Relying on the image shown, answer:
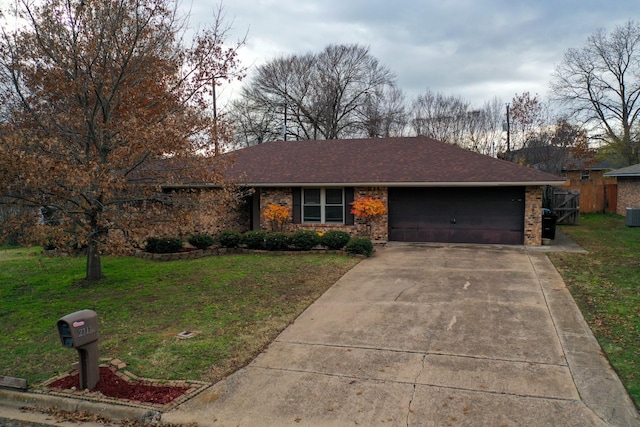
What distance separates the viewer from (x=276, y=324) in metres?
7.34

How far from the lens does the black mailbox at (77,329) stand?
15.9 ft

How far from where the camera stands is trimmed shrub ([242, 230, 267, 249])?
14867 mm

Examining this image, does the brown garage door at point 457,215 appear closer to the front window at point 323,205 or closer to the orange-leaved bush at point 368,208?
the orange-leaved bush at point 368,208

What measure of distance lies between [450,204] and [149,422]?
13.1 meters

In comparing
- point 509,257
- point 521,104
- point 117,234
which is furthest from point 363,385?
point 521,104

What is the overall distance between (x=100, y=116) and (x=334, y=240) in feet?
24.1

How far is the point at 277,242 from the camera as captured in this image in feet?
47.8

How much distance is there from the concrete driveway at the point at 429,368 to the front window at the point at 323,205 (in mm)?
7612

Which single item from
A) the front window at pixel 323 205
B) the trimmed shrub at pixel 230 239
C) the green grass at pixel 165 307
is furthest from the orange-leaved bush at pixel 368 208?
the trimmed shrub at pixel 230 239

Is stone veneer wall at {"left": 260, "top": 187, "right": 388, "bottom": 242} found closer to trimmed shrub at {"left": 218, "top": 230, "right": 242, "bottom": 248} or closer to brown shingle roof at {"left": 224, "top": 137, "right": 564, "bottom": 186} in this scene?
brown shingle roof at {"left": 224, "top": 137, "right": 564, "bottom": 186}

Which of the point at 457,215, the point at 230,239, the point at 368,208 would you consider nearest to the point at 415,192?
the point at 457,215

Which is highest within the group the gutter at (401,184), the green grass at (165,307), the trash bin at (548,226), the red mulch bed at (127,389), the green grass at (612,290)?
the gutter at (401,184)

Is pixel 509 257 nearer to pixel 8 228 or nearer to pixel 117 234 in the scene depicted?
pixel 117 234

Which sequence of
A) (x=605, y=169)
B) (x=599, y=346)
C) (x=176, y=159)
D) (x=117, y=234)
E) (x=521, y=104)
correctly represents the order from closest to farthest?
(x=599, y=346)
(x=117, y=234)
(x=176, y=159)
(x=521, y=104)
(x=605, y=169)
